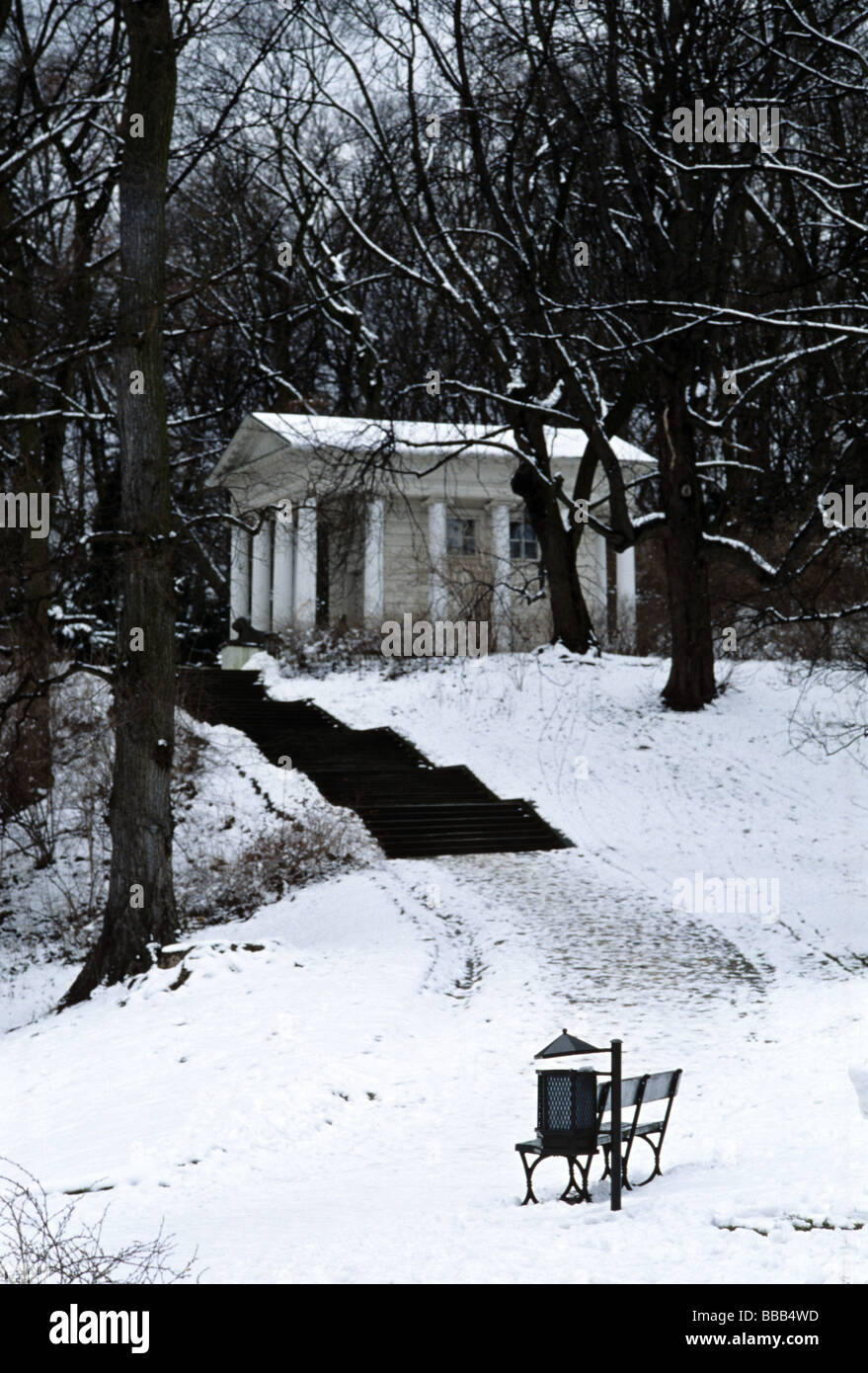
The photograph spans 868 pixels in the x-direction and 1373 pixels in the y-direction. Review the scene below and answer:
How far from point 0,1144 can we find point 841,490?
37.8 feet

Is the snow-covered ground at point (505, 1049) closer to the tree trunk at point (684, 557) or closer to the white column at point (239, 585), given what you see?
the tree trunk at point (684, 557)

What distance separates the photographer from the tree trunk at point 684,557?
19.9 meters

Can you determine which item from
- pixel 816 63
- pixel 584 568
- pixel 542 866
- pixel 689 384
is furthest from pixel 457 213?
pixel 542 866

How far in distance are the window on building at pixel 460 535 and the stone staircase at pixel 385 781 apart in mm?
7569

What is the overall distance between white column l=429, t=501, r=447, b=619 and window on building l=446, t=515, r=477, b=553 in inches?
18.7

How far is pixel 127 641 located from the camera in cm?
1207

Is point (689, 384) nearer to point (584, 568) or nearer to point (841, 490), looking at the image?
point (841, 490)

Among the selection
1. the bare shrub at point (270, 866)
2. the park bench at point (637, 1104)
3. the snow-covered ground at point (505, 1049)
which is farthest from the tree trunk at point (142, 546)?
the park bench at point (637, 1104)

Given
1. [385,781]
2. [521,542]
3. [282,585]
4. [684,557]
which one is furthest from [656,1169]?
[282,585]

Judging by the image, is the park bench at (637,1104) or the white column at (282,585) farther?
the white column at (282,585)

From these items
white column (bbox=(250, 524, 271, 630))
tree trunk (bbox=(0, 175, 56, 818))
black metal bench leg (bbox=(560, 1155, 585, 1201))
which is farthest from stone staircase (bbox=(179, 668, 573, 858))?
white column (bbox=(250, 524, 271, 630))

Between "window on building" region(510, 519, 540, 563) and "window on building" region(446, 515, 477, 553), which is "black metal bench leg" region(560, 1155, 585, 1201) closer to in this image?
"window on building" region(446, 515, 477, 553)

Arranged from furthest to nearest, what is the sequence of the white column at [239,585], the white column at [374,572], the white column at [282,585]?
the white column at [239,585], the white column at [282,585], the white column at [374,572]

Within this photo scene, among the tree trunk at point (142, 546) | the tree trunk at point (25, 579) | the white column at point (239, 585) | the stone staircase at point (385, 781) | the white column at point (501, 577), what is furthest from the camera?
the white column at point (239, 585)
